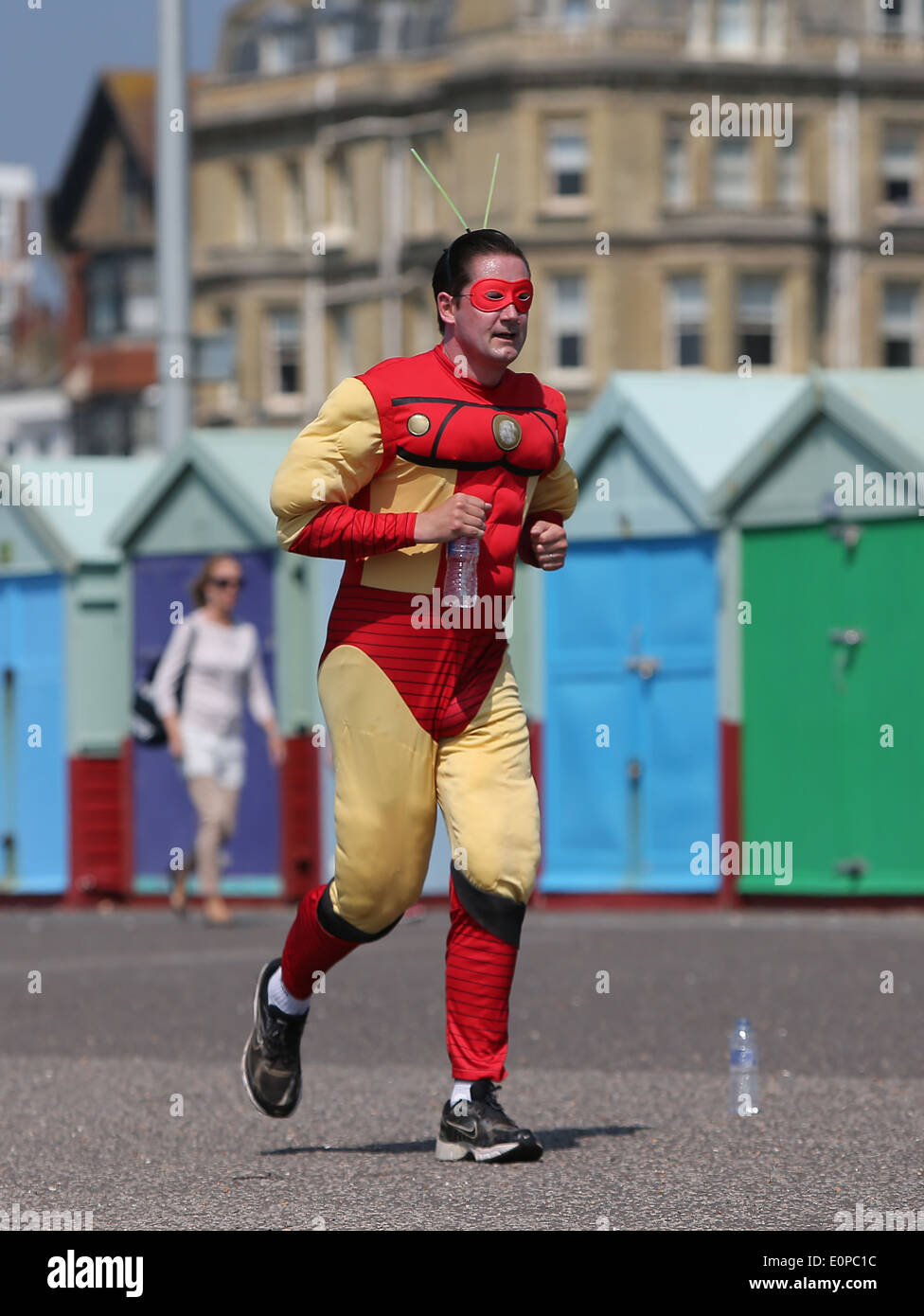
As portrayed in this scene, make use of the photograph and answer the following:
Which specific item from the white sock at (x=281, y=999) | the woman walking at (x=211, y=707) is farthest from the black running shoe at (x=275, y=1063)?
the woman walking at (x=211, y=707)

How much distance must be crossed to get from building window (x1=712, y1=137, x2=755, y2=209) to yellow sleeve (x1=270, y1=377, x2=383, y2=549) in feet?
146

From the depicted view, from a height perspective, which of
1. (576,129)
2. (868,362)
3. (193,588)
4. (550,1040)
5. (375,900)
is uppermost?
(576,129)

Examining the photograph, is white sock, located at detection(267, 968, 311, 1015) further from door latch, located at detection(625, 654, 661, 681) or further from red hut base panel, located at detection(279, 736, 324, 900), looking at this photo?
red hut base panel, located at detection(279, 736, 324, 900)

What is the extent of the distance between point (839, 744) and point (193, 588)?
310 cm

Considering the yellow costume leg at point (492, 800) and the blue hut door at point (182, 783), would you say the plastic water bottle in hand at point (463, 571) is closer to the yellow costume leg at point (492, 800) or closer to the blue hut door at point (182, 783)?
the yellow costume leg at point (492, 800)

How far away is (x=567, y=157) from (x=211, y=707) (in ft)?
121

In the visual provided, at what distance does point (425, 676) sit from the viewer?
6.10 m

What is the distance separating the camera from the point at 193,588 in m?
13.5

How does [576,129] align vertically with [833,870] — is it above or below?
above

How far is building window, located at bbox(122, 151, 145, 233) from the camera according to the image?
60.8 m
